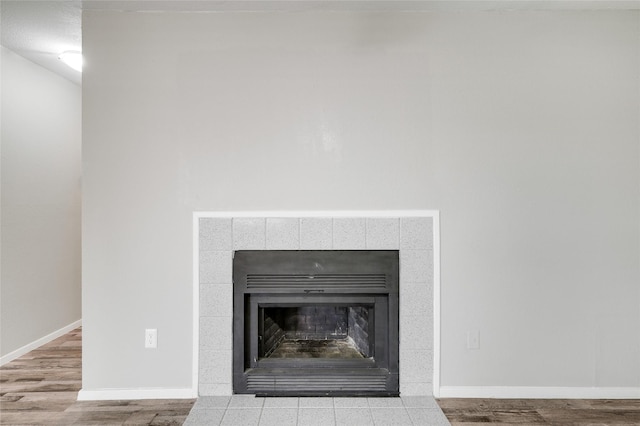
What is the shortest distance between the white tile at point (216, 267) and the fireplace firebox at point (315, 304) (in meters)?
0.04

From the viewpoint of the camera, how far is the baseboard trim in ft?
8.20

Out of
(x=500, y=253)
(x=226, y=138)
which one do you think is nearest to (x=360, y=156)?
(x=226, y=138)

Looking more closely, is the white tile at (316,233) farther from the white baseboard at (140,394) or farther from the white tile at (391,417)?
the white baseboard at (140,394)

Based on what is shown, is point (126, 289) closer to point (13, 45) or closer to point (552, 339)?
point (13, 45)

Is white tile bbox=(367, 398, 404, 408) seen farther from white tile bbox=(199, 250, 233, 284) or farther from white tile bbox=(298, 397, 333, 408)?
white tile bbox=(199, 250, 233, 284)

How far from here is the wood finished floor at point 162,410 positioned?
2234mm

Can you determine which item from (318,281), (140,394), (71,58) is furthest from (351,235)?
(71,58)

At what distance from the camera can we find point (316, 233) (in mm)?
2494

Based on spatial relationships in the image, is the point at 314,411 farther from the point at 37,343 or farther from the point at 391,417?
the point at 37,343

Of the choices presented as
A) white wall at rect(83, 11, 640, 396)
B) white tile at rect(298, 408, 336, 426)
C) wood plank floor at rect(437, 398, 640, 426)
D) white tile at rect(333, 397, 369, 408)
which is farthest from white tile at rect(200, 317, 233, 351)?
wood plank floor at rect(437, 398, 640, 426)

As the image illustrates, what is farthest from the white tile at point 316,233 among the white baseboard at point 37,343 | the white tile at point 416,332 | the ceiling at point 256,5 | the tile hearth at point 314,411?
the white baseboard at point 37,343

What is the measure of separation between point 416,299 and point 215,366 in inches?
48.6

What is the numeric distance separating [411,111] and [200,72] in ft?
4.07

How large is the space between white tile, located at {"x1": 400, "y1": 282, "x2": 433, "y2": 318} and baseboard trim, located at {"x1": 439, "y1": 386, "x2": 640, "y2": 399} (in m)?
Answer: 0.47
